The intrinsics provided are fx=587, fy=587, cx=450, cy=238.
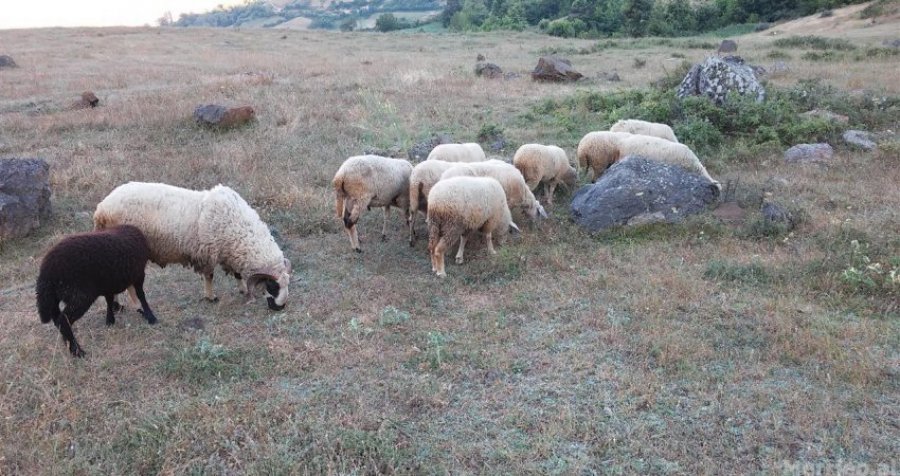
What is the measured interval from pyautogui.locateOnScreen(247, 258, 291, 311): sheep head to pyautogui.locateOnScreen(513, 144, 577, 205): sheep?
5.40 metres

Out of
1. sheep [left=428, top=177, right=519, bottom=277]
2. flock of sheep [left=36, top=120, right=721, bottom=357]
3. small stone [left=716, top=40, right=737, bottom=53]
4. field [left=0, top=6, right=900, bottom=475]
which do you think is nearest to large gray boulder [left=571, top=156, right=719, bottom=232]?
field [left=0, top=6, right=900, bottom=475]

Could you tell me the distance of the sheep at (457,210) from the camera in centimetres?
820

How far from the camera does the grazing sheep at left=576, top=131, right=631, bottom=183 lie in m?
11.8

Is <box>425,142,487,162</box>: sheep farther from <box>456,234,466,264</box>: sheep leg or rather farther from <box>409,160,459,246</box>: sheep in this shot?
<box>456,234,466,264</box>: sheep leg

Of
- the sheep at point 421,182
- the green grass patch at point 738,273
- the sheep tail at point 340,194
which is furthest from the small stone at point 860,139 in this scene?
Result: the sheep tail at point 340,194

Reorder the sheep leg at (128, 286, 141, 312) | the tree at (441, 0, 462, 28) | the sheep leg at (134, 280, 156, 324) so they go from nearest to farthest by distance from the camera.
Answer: the sheep leg at (134, 280, 156, 324) < the sheep leg at (128, 286, 141, 312) < the tree at (441, 0, 462, 28)

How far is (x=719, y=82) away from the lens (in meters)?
15.7

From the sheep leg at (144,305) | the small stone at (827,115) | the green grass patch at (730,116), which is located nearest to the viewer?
the sheep leg at (144,305)

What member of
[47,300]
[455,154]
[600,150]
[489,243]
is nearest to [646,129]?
[600,150]

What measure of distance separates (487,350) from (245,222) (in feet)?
11.5

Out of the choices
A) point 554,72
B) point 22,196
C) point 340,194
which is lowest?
point 340,194

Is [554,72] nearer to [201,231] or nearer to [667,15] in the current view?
[201,231]

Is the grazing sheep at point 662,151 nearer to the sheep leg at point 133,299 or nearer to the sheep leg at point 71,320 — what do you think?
the sheep leg at point 133,299

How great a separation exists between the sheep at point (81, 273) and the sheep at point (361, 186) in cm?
333
